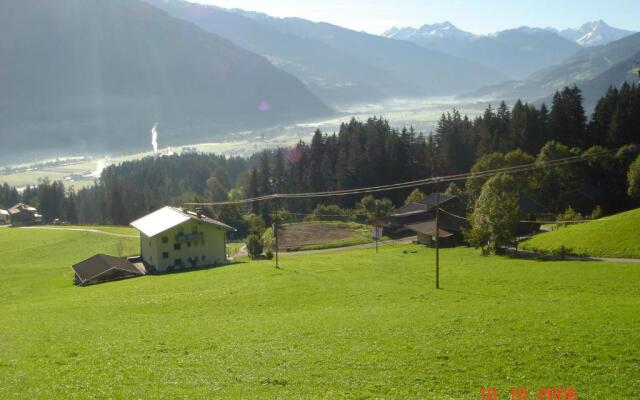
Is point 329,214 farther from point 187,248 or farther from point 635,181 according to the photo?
point 635,181

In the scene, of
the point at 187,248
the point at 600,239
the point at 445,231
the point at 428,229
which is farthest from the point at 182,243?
the point at 600,239

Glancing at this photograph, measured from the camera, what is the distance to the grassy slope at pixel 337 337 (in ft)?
56.8

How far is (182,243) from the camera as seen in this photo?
2525 inches

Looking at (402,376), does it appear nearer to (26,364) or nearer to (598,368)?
(598,368)

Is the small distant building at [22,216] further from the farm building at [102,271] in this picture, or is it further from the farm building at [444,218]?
the farm building at [444,218]

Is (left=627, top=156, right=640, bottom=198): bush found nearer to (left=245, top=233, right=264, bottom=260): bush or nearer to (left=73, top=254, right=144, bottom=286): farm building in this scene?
(left=245, top=233, right=264, bottom=260): bush

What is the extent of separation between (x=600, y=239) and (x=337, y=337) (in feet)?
137

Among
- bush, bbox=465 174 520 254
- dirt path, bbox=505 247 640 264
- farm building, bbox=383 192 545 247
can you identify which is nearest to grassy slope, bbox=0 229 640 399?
dirt path, bbox=505 247 640 264

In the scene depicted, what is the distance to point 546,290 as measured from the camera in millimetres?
34875

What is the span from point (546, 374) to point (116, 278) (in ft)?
164

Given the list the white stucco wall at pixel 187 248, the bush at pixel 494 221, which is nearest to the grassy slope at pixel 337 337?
the bush at pixel 494 221

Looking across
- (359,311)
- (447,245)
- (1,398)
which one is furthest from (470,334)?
(447,245)

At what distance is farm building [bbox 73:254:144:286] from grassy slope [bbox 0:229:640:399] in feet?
29.5

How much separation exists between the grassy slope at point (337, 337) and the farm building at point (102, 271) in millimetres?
8989
